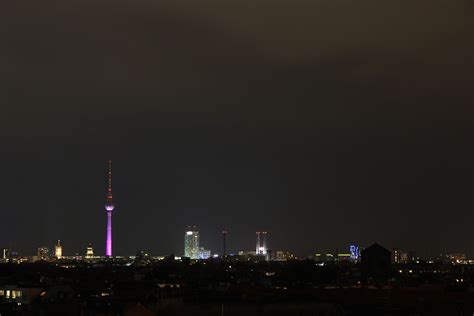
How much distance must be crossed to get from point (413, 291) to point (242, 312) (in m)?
21.4

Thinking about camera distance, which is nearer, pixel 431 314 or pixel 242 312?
pixel 242 312

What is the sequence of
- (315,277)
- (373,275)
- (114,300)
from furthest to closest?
(315,277), (373,275), (114,300)

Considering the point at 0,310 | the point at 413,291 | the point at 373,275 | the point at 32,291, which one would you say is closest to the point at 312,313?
the point at 0,310

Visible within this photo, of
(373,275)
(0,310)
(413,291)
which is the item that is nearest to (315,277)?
(373,275)

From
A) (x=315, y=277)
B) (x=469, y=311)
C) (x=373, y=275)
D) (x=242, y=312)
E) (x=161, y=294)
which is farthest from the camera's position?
(x=315, y=277)

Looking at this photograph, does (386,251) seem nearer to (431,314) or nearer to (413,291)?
(413,291)

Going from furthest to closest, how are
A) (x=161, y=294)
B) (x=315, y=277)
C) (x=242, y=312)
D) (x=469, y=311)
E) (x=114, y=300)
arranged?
(x=315, y=277)
(x=161, y=294)
(x=114, y=300)
(x=469, y=311)
(x=242, y=312)

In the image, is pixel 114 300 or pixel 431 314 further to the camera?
pixel 114 300

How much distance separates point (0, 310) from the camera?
45.6 metres

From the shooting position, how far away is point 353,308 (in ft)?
154

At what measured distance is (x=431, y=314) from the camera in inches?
1809

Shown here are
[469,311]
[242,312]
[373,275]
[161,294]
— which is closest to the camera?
[242,312]

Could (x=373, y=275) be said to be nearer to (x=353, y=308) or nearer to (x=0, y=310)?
(x=353, y=308)

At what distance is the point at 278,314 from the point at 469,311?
1049cm
